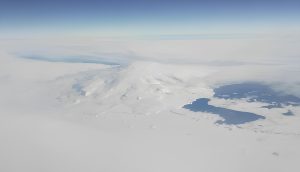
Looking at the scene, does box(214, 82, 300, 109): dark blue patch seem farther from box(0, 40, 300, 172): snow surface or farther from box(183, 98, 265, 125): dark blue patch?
box(183, 98, 265, 125): dark blue patch

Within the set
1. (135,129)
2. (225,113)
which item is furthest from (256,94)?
(135,129)

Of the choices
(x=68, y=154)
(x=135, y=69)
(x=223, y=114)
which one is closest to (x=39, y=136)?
(x=68, y=154)

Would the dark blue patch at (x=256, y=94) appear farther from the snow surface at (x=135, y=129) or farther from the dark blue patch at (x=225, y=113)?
the dark blue patch at (x=225, y=113)

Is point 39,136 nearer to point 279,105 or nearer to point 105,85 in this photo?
point 105,85

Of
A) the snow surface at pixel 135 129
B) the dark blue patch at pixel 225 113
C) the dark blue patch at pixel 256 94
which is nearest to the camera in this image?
the snow surface at pixel 135 129

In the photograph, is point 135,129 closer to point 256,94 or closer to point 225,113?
point 225,113

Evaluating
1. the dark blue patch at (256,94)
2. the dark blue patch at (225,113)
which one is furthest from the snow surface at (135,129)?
the dark blue patch at (256,94)
